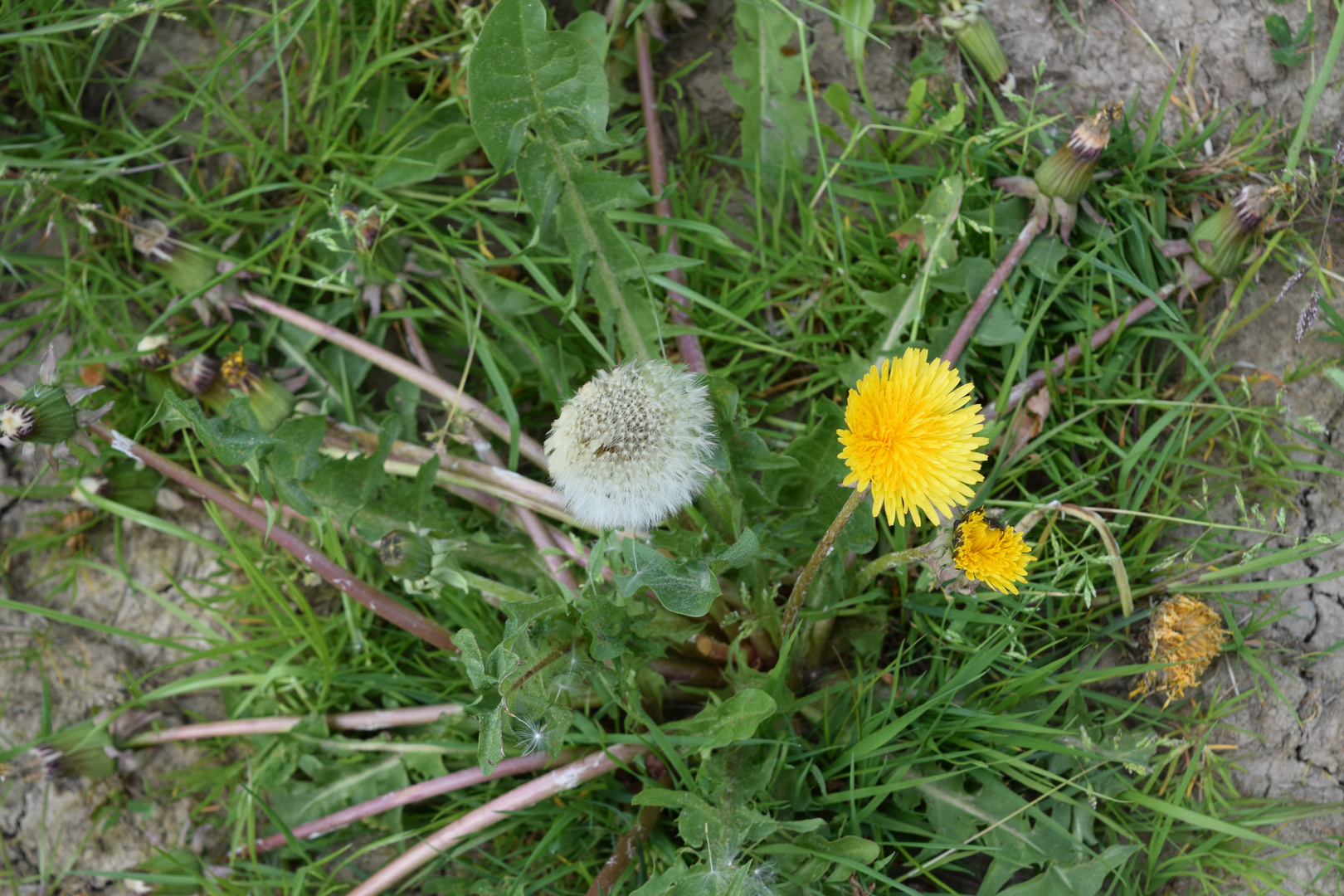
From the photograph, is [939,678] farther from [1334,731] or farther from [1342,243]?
[1342,243]

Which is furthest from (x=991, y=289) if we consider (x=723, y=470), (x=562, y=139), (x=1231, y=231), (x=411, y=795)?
(x=411, y=795)

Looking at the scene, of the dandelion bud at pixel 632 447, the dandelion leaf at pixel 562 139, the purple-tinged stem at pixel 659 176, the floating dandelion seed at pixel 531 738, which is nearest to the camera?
the dandelion bud at pixel 632 447

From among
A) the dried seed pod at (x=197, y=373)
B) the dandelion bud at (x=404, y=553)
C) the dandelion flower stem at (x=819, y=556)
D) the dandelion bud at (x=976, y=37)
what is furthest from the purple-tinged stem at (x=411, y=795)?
the dandelion bud at (x=976, y=37)

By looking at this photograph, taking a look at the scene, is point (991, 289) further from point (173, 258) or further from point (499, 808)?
point (173, 258)

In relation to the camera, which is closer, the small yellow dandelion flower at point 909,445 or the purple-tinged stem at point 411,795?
the small yellow dandelion flower at point 909,445

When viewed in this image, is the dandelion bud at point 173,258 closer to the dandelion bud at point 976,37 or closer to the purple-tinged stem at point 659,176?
the purple-tinged stem at point 659,176

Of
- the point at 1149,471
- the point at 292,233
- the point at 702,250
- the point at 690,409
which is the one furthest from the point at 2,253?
the point at 1149,471
